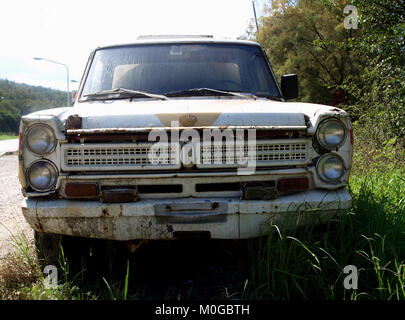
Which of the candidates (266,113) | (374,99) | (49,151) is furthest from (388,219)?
(374,99)

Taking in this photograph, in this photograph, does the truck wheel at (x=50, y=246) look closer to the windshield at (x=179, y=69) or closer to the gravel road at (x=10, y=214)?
the gravel road at (x=10, y=214)

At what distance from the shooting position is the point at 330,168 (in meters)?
2.44

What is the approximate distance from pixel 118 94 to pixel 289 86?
66.1 inches

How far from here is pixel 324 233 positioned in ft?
7.95

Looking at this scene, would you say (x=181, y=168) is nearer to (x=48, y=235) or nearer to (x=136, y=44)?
(x=48, y=235)

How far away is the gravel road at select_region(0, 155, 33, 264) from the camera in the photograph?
11.3ft

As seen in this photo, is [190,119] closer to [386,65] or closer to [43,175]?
[43,175]

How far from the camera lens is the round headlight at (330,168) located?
243cm

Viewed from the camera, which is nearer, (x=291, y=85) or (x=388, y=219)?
(x=388, y=219)

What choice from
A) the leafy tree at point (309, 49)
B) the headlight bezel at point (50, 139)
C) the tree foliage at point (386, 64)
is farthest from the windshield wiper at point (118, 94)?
the leafy tree at point (309, 49)

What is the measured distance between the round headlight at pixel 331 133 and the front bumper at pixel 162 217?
42 cm

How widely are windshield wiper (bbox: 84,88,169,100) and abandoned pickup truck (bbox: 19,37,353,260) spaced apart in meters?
0.51

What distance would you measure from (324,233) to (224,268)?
30.1 inches
